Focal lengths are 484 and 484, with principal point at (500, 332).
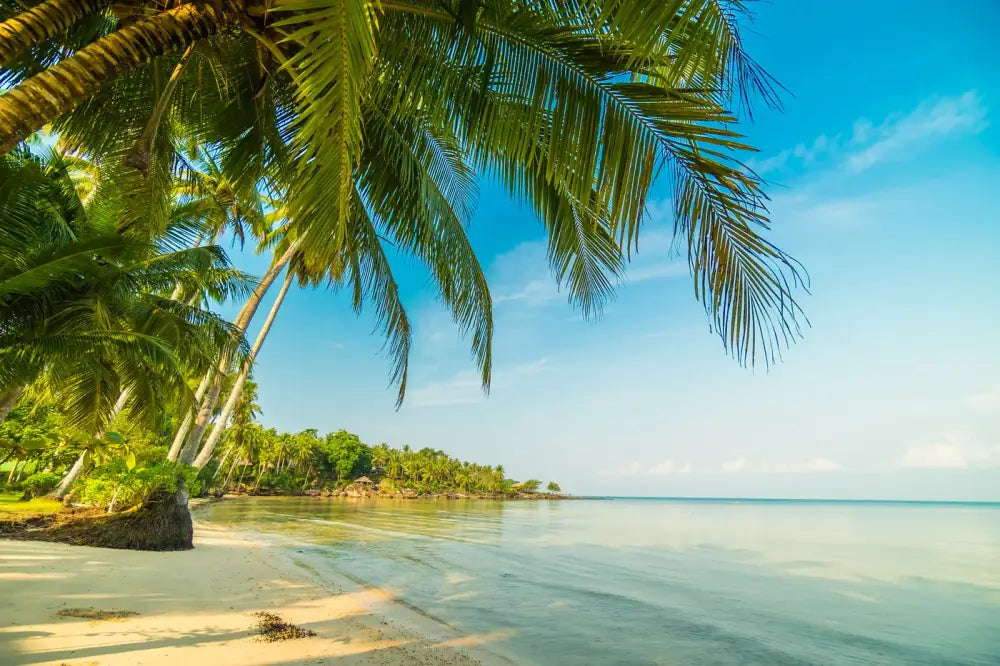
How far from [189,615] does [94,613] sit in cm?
77

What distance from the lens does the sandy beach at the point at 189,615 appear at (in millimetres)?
3764

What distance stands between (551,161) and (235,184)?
335 cm

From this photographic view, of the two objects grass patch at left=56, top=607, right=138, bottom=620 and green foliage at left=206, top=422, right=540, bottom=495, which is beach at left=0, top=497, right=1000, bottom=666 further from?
green foliage at left=206, top=422, right=540, bottom=495

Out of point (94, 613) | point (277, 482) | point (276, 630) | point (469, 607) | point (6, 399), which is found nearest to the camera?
point (94, 613)

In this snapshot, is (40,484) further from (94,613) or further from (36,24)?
(36,24)

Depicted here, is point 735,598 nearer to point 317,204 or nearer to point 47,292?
point 317,204

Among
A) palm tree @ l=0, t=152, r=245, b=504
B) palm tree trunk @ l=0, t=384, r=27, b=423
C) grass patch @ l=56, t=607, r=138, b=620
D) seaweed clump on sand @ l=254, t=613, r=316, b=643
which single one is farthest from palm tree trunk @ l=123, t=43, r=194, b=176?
palm tree trunk @ l=0, t=384, r=27, b=423

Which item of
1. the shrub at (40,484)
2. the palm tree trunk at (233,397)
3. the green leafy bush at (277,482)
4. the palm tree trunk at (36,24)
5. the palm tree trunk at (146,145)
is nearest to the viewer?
the palm tree trunk at (36,24)

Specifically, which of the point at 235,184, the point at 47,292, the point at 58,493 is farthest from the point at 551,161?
the point at 58,493

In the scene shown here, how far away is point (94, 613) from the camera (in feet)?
14.7

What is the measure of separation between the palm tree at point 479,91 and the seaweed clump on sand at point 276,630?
3.84 m

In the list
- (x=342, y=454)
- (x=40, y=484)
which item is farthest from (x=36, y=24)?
(x=342, y=454)

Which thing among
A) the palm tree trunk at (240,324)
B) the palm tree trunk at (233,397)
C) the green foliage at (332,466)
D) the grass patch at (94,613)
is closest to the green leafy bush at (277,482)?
the green foliage at (332,466)

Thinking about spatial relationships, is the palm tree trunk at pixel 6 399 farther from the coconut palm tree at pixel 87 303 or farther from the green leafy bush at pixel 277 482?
the green leafy bush at pixel 277 482
